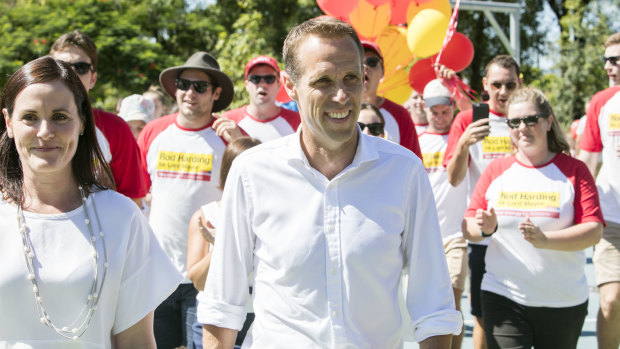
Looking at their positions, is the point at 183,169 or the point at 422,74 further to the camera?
the point at 422,74

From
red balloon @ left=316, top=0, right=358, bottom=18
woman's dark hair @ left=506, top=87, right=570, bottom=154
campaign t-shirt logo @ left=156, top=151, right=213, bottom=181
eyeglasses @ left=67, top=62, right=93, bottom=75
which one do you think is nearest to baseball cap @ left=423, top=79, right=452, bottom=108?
red balloon @ left=316, top=0, right=358, bottom=18

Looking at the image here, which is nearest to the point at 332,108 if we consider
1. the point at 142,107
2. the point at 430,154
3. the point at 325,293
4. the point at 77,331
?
the point at 325,293

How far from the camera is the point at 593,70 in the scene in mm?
21000

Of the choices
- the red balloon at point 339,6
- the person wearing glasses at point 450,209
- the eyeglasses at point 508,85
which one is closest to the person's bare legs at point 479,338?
the person wearing glasses at point 450,209

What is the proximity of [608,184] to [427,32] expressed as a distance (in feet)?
7.11

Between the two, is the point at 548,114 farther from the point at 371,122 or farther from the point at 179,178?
the point at 179,178

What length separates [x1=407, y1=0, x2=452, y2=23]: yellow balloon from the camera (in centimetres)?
718

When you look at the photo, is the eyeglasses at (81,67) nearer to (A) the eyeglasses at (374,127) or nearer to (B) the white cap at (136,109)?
(A) the eyeglasses at (374,127)

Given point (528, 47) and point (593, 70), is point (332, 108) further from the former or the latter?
point (528, 47)

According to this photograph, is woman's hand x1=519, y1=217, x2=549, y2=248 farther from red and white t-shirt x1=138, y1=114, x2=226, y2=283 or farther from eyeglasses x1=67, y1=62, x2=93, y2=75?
eyeglasses x1=67, y1=62, x2=93, y2=75

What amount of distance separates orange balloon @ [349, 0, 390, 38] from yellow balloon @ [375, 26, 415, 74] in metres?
0.27

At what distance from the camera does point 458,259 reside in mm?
5914

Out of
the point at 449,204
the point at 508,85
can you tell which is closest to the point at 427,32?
the point at 508,85

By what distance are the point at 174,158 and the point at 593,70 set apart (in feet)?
60.4
